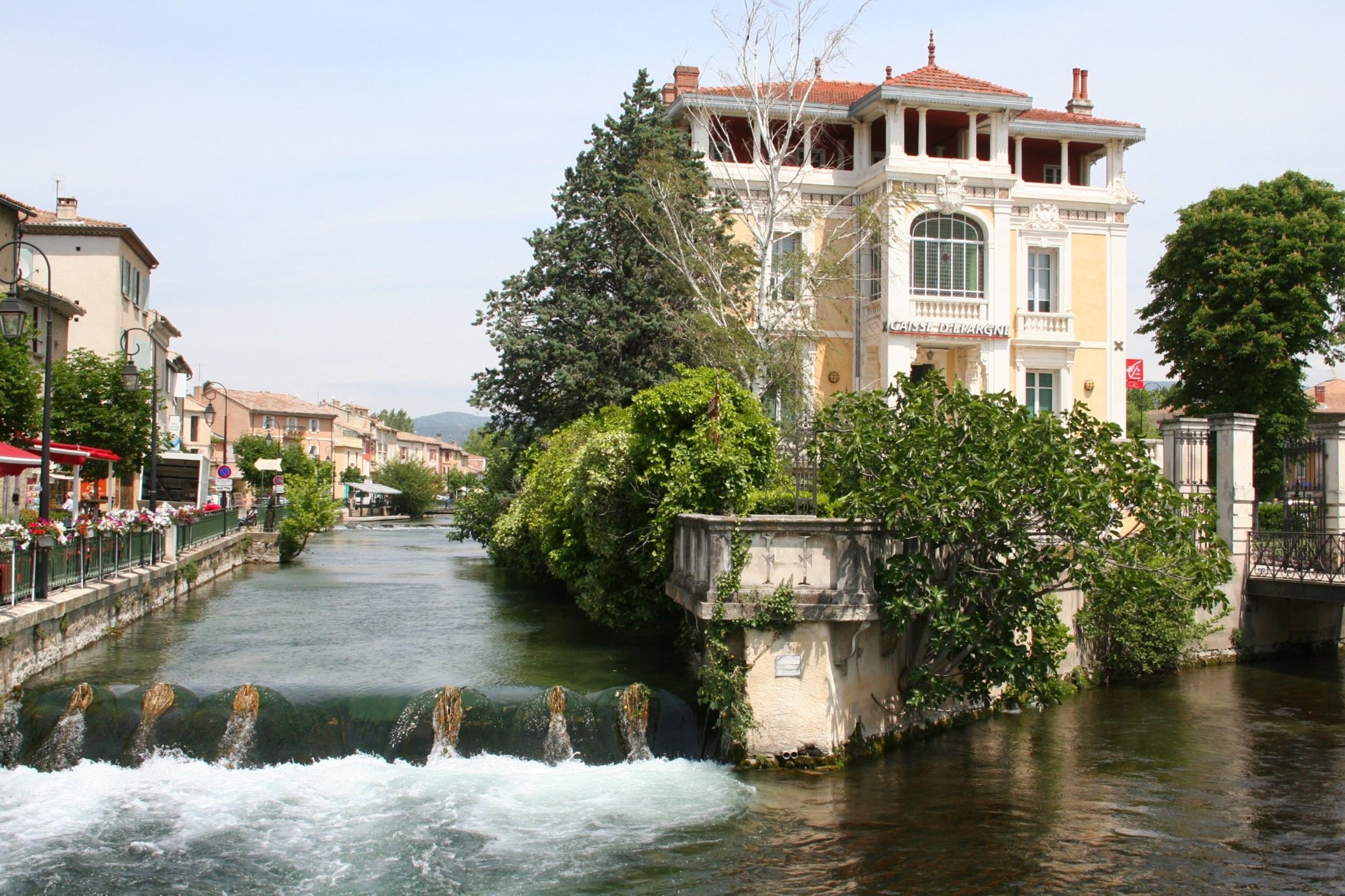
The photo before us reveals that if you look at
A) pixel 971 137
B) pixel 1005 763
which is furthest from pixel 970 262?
pixel 1005 763

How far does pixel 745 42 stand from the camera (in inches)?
1083

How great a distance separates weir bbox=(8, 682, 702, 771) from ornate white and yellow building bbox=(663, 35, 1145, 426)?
17.9 metres

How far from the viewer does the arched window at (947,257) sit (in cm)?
3247

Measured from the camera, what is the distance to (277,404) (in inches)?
3994

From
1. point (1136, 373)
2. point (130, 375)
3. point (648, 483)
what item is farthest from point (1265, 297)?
point (130, 375)

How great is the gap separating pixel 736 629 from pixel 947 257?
20728 mm

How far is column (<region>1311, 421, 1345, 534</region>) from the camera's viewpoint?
24.6m

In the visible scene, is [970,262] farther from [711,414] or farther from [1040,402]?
[711,414]

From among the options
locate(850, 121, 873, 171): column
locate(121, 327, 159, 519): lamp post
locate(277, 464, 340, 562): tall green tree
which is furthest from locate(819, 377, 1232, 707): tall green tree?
locate(277, 464, 340, 562): tall green tree

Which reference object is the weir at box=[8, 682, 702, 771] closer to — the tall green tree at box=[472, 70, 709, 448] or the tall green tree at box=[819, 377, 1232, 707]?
the tall green tree at box=[819, 377, 1232, 707]

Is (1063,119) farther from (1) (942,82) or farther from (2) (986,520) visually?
(2) (986,520)

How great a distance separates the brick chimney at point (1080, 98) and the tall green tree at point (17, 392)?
3211 centimetres

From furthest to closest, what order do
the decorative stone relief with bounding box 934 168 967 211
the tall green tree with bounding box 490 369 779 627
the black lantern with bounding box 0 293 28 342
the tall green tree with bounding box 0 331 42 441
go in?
the decorative stone relief with bounding box 934 168 967 211 < the tall green tree with bounding box 0 331 42 441 < the black lantern with bounding box 0 293 28 342 < the tall green tree with bounding box 490 369 779 627

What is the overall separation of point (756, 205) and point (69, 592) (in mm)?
A: 20037
